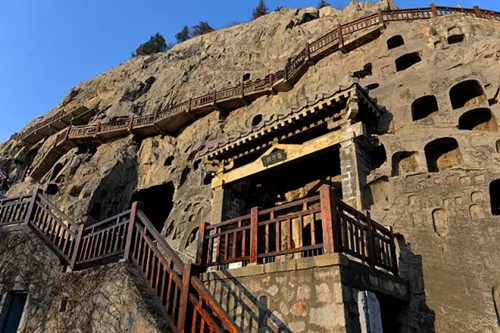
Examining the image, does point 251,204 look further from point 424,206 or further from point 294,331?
point 294,331

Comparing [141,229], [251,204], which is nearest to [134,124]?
[251,204]

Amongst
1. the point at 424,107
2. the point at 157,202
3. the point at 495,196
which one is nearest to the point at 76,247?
the point at 495,196

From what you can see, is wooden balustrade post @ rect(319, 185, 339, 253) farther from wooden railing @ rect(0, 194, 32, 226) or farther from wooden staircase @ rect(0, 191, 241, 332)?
wooden railing @ rect(0, 194, 32, 226)

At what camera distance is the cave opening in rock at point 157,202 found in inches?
944

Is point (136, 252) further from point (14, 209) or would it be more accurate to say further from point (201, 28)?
point (201, 28)

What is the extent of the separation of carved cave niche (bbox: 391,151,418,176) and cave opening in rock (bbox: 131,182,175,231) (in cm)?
1644

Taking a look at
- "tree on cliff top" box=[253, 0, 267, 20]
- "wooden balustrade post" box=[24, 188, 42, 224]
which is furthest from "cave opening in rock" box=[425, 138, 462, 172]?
"tree on cliff top" box=[253, 0, 267, 20]

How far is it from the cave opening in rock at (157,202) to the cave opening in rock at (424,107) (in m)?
16.3

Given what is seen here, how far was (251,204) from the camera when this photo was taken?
580 inches

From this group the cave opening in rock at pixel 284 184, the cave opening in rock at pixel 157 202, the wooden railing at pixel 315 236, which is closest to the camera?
the wooden railing at pixel 315 236

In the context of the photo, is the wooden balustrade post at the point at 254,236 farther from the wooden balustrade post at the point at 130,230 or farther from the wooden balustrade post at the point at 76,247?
the wooden balustrade post at the point at 76,247

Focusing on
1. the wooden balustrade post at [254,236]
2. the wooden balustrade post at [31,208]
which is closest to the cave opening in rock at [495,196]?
the wooden balustrade post at [254,236]

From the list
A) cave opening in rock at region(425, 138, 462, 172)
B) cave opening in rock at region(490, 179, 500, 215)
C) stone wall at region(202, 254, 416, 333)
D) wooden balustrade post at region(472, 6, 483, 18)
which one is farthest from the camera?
wooden balustrade post at region(472, 6, 483, 18)

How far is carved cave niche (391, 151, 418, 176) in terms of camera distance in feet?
34.0
